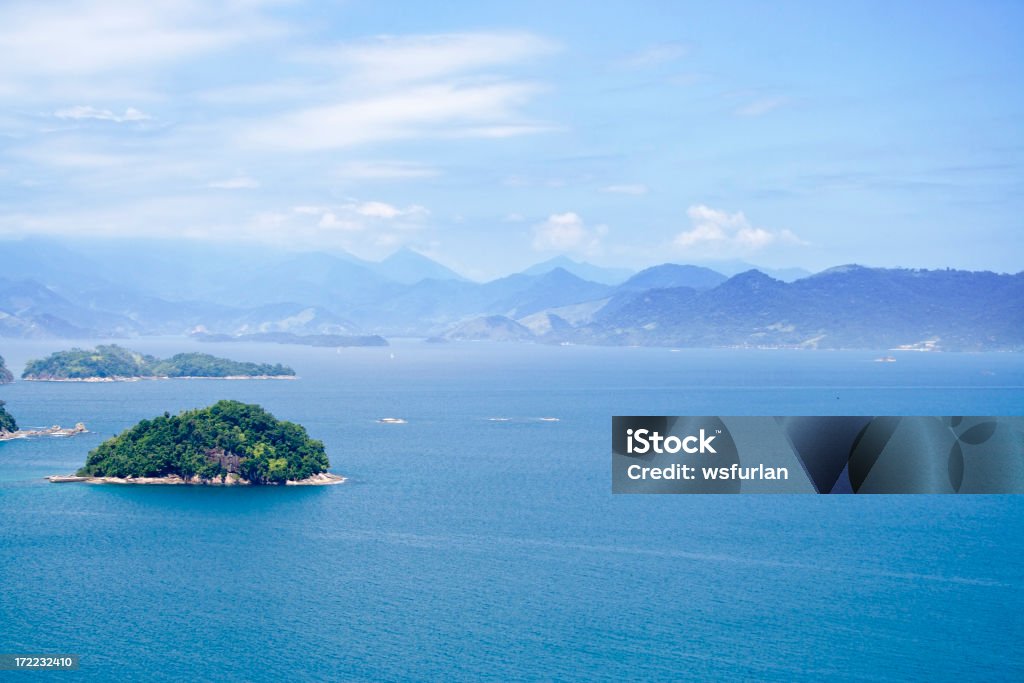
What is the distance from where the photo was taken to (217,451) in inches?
2371

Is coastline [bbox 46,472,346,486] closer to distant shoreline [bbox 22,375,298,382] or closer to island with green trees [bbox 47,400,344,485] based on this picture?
island with green trees [bbox 47,400,344,485]

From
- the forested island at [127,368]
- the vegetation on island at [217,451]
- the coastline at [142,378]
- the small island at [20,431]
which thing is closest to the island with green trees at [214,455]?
the vegetation on island at [217,451]

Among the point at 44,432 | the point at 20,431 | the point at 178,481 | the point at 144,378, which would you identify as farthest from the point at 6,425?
the point at 144,378

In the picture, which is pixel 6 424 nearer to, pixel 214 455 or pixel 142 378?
pixel 214 455

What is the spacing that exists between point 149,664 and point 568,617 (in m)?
12.5

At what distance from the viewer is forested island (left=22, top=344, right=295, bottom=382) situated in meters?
146

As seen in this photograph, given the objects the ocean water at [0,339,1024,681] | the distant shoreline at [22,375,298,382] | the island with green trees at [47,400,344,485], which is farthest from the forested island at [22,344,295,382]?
the island with green trees at [47,400,344,485]

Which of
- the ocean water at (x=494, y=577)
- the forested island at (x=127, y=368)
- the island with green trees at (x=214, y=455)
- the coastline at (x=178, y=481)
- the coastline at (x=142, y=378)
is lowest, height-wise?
the ocean water at (x=494, y=577)

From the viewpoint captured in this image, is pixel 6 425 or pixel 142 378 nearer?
pixel 6 425

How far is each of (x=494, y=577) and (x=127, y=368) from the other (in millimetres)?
119250

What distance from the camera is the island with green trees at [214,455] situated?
59.5 m

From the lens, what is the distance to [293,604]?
38.4 m

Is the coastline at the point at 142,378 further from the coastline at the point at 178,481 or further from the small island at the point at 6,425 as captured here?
the coastline at the point at 178,481

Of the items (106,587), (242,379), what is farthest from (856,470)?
(242,379)
